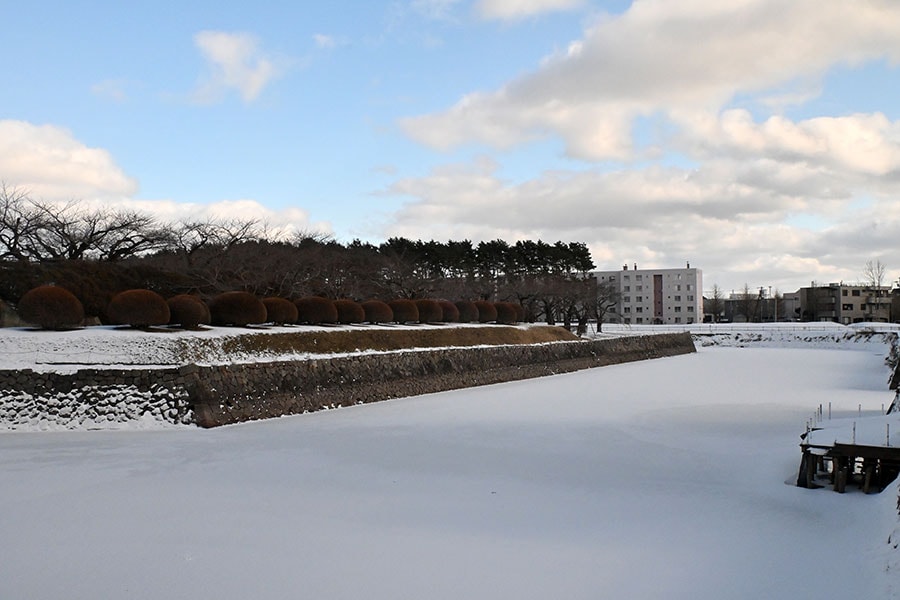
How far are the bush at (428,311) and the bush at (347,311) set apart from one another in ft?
13.5

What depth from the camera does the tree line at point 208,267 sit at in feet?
63.2

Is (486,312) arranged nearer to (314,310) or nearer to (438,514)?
(314,310)

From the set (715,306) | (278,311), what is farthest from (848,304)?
(278,311)

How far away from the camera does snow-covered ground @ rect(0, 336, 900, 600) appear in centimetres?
565

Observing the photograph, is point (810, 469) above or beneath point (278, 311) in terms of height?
beneath

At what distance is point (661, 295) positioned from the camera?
9131cm

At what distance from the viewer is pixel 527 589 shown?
5.46m

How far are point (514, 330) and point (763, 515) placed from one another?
69.1 ft

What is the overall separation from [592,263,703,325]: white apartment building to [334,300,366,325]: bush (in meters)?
68.0

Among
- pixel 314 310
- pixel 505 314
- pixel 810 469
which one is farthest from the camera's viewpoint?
pixel 505 314

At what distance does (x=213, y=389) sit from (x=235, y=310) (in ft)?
15.3

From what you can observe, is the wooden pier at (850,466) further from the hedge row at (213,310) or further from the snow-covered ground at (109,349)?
the hedge row at (213,310)

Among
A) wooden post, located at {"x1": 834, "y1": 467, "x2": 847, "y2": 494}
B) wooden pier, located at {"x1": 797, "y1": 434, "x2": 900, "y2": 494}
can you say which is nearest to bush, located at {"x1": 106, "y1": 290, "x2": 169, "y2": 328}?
wooden pier, located at {"x1": 797, "y1": 434, "x2": 900, "y2": 494}

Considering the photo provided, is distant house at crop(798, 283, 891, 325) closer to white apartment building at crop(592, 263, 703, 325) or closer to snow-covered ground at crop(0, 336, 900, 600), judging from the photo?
white apartment building at crop(592, 263, 703, 325)
